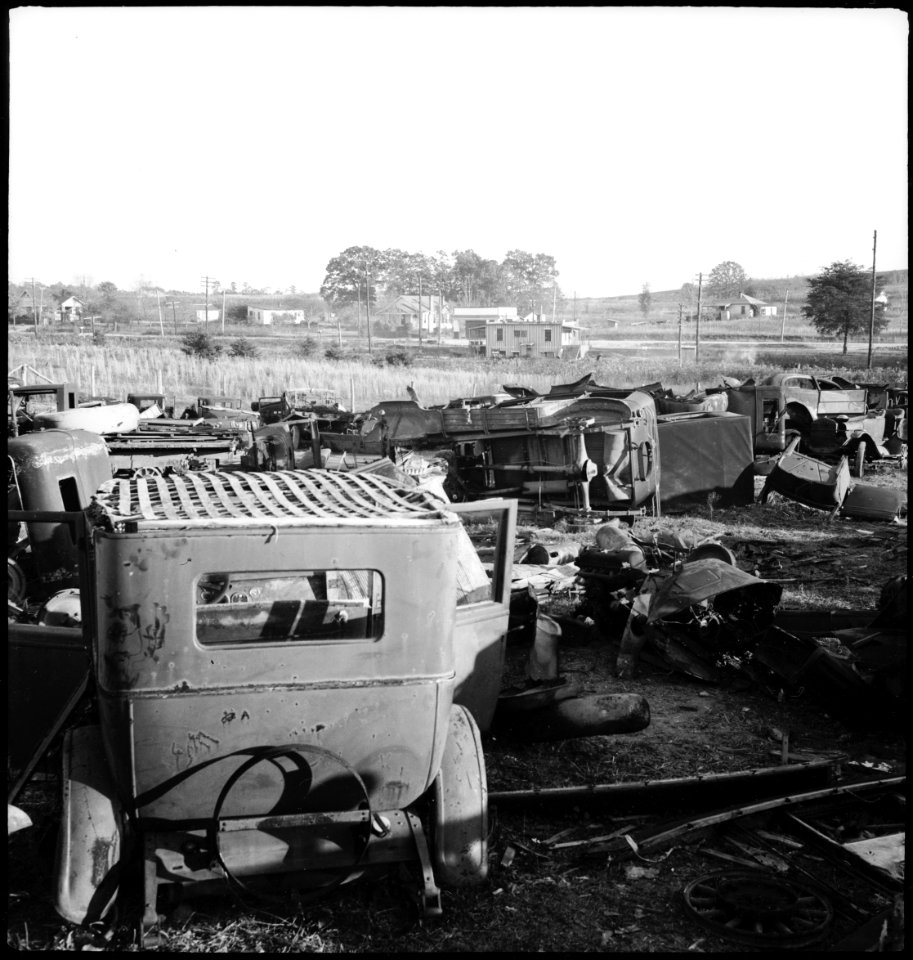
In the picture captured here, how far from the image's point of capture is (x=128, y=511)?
3637 millimetres

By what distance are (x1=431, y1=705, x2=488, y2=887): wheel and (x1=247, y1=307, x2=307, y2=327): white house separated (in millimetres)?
76478

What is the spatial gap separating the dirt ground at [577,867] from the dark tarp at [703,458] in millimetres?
6662

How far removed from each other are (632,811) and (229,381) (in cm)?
3505

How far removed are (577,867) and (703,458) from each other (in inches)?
396

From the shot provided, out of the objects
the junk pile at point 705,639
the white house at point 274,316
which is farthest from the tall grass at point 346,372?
the white house at point 274,316

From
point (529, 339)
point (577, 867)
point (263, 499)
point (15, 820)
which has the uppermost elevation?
point (529, 339)

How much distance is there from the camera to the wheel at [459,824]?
3887mm

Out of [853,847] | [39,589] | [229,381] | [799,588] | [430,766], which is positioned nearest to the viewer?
[430,766]

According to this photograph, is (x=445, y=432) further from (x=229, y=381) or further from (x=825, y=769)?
(x=229, y=381)

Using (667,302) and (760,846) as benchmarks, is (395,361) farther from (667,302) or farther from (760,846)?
(667,302)

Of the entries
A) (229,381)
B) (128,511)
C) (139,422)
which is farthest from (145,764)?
(229,381)

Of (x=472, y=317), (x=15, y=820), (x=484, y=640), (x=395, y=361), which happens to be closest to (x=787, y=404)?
(x=484, y=640)

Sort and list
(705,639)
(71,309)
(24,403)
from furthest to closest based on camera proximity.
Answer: (71,309) < (24,403) < (705,639)

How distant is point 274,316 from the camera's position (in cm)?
8619
